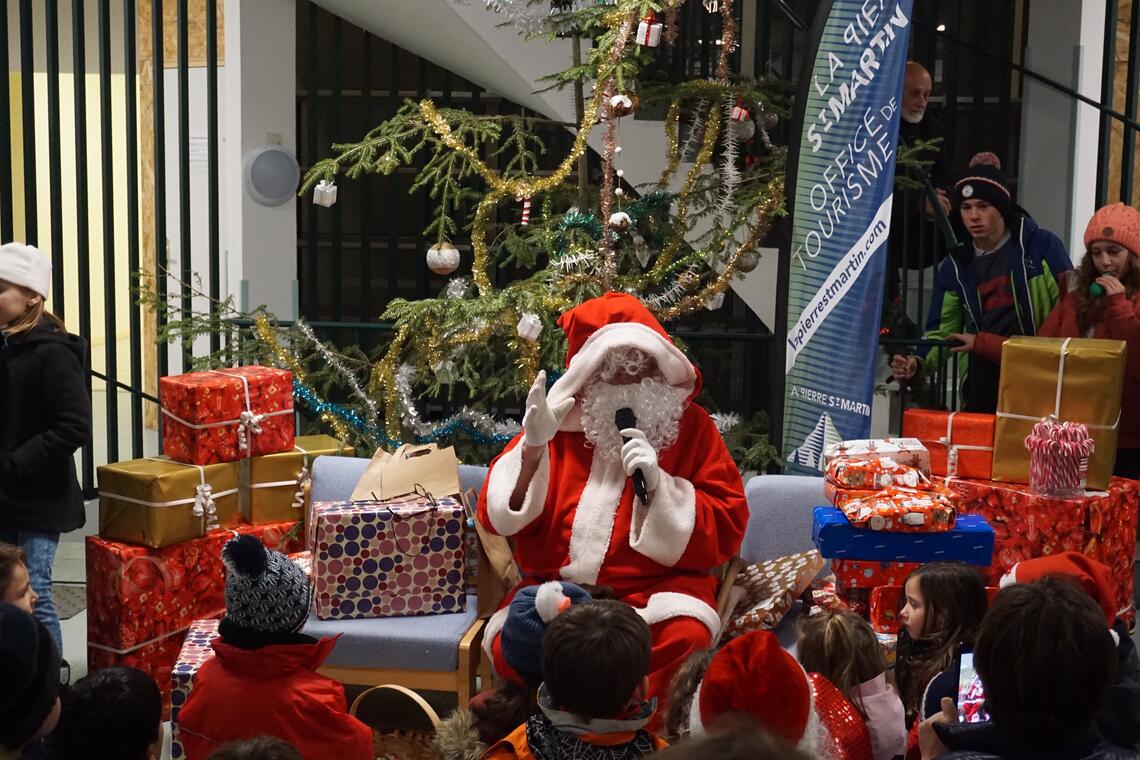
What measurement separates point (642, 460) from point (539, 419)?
0.31 metres

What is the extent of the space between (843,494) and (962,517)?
36 cm

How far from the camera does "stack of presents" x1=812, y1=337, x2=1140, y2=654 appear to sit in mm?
3691

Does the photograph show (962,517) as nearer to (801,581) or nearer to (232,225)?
(801,581)

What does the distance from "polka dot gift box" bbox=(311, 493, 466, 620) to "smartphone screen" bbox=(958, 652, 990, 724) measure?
1.74m

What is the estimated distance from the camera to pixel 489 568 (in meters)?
3.93

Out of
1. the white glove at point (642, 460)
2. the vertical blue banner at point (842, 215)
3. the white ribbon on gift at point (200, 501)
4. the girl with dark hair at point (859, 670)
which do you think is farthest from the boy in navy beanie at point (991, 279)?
the white ribbon on gift at point (200, 501)

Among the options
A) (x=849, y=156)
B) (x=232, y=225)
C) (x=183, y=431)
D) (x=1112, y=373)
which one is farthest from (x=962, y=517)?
(x=232, y=225)

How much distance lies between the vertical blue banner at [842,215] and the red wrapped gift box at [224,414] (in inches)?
67.5

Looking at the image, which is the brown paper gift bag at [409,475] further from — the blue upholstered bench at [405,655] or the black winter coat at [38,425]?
the black winter coat at [38,425]

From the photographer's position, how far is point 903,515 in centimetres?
368

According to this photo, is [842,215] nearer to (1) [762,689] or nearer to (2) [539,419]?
(2) [539,419]

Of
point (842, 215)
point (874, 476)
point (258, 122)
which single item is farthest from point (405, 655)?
point (258, 122)

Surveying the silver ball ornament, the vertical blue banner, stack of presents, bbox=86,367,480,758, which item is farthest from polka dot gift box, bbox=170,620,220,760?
the silver ball ornament

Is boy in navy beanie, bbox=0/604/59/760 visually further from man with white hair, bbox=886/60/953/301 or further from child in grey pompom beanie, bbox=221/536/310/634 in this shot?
man with white hair, bbox=886/60/953/301
